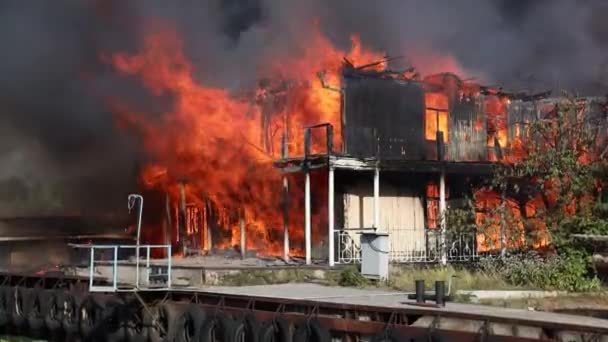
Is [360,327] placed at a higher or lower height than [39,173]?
lower

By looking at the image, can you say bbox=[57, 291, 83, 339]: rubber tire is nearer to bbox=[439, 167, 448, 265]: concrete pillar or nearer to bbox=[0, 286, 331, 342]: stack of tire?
bbox=[0, 286, 331, 342]: stack of tire

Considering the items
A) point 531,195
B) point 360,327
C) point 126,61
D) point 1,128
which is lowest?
point 360,327

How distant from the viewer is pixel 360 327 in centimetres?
1235

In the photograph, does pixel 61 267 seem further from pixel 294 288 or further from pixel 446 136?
pixel 446 136

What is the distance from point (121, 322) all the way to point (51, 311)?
3021 millimetres

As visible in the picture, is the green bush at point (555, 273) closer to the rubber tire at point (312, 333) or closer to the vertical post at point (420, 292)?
the vertical post at point (420, 292)

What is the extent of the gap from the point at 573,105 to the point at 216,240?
1301 cm

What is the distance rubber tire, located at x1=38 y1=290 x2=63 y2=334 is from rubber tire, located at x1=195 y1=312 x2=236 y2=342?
17.4 feet

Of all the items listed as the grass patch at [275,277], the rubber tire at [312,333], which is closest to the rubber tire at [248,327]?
the rubber tire at [312,333]

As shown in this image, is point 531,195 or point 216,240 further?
point 216,240

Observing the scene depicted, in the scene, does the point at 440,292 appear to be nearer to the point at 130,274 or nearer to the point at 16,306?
the point at 130,274

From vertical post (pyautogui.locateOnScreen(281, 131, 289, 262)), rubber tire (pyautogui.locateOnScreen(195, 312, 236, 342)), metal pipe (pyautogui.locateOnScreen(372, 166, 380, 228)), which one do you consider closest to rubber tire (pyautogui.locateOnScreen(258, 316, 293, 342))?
rubber tire (pyautogui.locateOnScreen(195, 312, 236, 342))

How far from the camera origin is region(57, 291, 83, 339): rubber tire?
17.8m

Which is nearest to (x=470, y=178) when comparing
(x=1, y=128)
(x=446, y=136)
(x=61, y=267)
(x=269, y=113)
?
(x=446, y=136)
